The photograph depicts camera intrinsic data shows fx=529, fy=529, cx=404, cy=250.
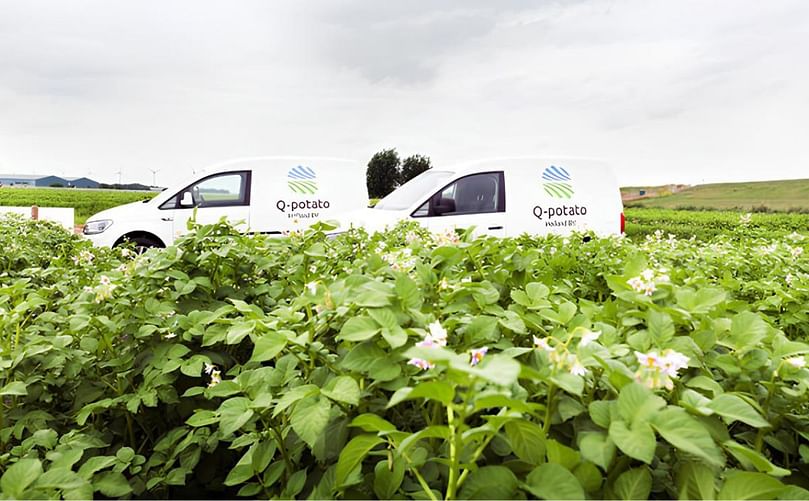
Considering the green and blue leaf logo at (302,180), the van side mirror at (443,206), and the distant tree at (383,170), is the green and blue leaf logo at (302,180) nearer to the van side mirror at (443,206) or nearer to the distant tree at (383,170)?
the van side mirror at (443,206)

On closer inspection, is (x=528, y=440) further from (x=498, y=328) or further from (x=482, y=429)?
(x=498, y=328)

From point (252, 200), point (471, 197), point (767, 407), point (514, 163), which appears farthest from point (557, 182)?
point (767, 407)

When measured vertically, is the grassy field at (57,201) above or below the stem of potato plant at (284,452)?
above

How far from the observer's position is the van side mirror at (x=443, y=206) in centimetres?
737

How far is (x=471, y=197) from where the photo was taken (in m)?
7.73

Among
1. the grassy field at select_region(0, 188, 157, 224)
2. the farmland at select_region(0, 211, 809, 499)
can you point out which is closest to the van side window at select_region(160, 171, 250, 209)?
the farmland at select_region(0, 211, 809, 499)

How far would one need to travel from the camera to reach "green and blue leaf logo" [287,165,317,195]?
8898 mm

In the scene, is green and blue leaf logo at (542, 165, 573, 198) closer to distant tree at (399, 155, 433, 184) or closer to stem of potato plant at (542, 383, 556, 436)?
stem of potato plant at (542, 383, 556, 436)

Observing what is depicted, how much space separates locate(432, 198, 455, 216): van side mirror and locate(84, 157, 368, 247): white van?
2.02 meters

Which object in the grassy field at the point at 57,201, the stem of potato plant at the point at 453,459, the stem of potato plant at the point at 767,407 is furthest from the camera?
the grassy field at the point at 57,201

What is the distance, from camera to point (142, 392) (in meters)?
1.50

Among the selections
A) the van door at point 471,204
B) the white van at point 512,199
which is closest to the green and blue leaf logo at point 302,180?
the white van at point 512,199

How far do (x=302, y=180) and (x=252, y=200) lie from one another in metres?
0.89

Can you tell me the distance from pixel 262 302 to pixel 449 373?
4.81ft
